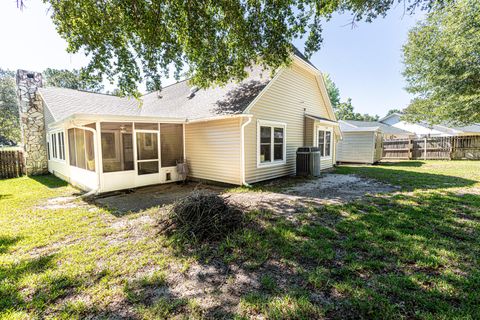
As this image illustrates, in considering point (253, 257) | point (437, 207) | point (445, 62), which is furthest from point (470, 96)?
point (253, 257)

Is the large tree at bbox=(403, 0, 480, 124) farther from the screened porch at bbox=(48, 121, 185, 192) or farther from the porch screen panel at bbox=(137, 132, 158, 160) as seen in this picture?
the porch screen panel at bbox=(137, 132, 158, 160)

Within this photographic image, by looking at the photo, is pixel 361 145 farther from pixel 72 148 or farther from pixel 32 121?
pixel 32 121

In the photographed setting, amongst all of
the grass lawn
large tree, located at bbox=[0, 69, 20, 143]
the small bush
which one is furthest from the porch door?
large tree, located at bbox=[0, 69, 20, 143]

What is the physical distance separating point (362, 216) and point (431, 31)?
15.4 meters

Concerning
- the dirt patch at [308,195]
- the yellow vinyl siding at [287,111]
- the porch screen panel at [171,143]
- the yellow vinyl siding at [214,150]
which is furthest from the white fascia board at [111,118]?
the dirt patch at [308,195]

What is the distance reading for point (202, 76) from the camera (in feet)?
25.2

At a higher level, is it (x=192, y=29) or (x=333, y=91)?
(x=333, y=91)

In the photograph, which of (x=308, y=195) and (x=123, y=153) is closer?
(x=308, y=195)

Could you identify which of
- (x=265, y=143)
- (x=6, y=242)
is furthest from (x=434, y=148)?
(x=6, y=242)

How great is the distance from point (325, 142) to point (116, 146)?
1029 centimetres

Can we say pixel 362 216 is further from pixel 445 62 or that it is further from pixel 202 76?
pixel 445 62

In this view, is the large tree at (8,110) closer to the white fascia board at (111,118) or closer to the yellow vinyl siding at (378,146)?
the white fascia board at (111,118)

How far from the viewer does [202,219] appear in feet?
12.6

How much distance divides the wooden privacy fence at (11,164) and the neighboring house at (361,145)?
20644mm
